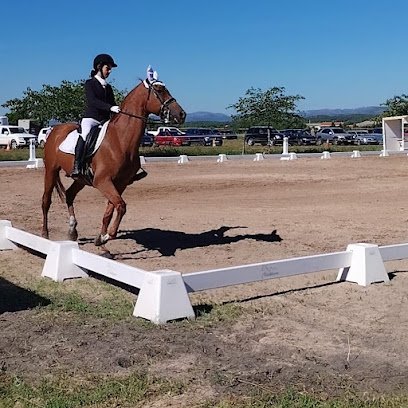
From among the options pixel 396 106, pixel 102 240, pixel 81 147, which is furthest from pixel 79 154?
pixel 396 106

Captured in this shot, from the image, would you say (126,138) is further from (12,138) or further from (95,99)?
(12,138)

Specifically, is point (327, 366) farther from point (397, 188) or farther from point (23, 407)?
point (397, 188)

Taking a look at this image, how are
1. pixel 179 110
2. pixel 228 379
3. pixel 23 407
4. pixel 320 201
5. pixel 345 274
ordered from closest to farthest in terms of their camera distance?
1. pixel 23 407
2. pixel 228 379
3. pixel 345 274
4. pixel 179 110
5. pixel 320 201

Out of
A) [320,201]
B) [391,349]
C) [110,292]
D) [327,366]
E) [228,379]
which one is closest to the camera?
[228,379]

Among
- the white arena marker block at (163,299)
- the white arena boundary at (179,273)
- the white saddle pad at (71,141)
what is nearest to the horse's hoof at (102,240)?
the white arena boundary at (179,273)

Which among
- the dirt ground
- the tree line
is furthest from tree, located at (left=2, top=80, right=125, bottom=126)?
the dirt ground

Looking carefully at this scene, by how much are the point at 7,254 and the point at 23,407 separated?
6.08m

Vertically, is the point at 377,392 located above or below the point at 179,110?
below

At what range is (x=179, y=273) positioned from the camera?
7258mm

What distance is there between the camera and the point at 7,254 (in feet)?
35.5

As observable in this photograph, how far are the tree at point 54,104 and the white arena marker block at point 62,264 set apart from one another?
54.7 metres

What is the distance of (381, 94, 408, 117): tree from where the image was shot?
232 ft

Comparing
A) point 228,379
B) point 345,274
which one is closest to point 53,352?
point 228,379

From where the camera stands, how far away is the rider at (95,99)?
417 inches
